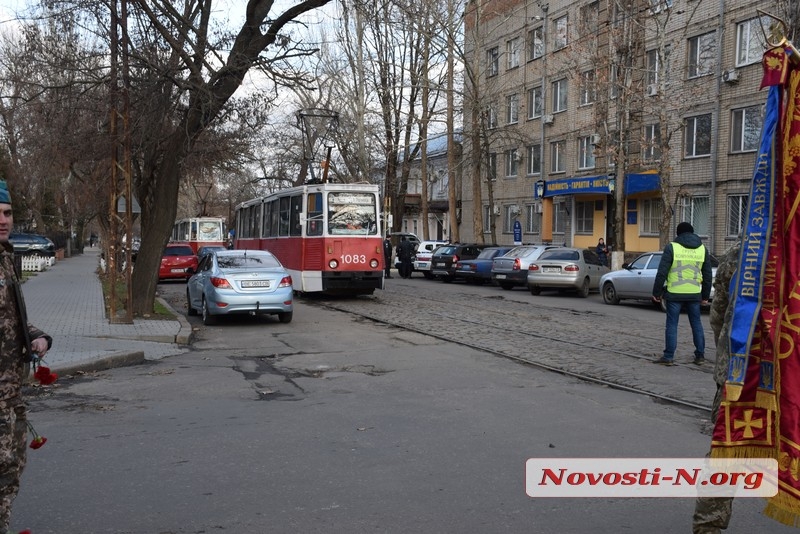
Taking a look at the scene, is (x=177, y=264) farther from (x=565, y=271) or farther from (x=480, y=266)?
(x=565, y=271)

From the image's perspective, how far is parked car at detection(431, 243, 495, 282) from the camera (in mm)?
31156

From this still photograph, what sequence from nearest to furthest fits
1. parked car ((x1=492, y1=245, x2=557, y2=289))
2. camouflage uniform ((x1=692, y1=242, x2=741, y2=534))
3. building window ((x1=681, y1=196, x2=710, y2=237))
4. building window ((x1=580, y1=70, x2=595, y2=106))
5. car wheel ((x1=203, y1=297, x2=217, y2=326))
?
camouflage uniform ((x1=692, y1=242, x2=741, y2=534)) → car wheel ((x1=203, y1=297, x2=217, y2=326)) → parked car ((x1=492, y1=245, x2=557, y2=289)) → building window ((x1=580, y1=70, x2=595, y2=106)) → building window ((x1=681, y1=196, x2=710, y2=237))

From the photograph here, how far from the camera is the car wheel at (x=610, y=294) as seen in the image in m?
21.1

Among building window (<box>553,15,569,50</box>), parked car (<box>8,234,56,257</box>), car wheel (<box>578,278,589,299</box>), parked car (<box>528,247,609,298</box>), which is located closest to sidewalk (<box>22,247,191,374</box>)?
parked car (<box>528,247,609,298</box>)

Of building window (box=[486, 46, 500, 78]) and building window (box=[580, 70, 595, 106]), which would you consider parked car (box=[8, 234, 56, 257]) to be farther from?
building window (box=[580, 70, 595, 106])

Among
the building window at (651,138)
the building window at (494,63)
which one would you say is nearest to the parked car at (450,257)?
the building window at (651,138)

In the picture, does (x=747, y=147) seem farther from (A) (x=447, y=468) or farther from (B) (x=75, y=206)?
(B) (x=75, y=206)

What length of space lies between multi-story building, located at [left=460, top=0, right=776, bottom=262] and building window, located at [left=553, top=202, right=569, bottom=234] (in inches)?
2.9

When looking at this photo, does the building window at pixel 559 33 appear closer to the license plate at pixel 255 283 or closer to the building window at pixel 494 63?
the building window at pixel 494 63

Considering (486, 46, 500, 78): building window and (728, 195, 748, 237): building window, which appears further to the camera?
(486, 46, 500, 78): building window

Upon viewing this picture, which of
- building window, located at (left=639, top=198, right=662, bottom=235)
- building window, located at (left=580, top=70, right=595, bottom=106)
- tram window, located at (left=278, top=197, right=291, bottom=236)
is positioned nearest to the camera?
tram window, located at (left=278, top=197, right=291, bottom=236)

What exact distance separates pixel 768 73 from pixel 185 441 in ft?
17.3

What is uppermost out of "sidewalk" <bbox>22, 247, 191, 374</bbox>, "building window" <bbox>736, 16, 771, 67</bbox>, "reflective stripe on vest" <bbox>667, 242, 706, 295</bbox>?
"building window" <bbox>736, 16, 771, 67</bbox>

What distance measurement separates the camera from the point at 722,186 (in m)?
29.6
